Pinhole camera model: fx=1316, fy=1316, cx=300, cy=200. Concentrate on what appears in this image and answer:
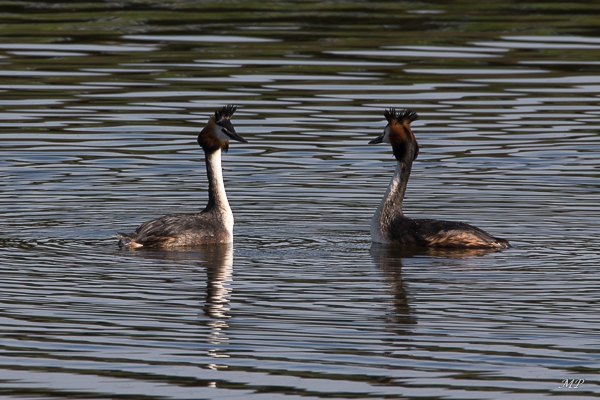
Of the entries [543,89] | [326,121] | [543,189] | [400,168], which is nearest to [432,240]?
[400,168]

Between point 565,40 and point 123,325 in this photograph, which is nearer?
point 123,325

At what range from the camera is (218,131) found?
13945 mm

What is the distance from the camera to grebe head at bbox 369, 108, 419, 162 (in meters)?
14.0

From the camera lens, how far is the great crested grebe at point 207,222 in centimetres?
1287

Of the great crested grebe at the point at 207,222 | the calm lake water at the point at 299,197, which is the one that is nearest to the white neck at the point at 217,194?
the great crested grebe at the point at 207,222

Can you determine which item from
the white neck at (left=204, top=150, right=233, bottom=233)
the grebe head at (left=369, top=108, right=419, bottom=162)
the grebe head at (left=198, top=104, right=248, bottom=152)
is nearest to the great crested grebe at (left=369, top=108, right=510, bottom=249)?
the grebe head at (left=369, top=108, right=419, bottom=162)

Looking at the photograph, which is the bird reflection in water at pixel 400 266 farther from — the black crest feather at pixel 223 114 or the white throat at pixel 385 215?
the black crest feather at pixel 223 114

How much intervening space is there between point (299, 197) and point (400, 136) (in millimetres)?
1823

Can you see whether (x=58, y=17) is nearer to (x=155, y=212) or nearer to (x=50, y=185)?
(x=50, y=185)

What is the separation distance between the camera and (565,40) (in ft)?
85.9

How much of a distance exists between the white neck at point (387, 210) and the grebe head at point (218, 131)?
68.0 inches

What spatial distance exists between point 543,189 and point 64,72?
10594 millimetres

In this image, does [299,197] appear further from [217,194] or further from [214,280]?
[214,280]

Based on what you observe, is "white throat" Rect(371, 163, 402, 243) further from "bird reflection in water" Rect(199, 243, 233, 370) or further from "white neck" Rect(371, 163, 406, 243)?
"bird reflection in water" Rect(199, 243, 233, 370)
